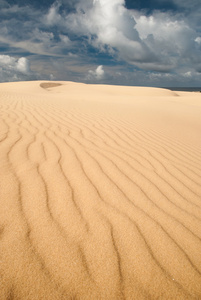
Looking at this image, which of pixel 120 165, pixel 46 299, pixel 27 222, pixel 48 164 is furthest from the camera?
pixel 120 165

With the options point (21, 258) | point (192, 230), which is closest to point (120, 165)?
point (192, 230)

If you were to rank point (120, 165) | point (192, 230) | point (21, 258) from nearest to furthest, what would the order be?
point (21, 258) → point (192, 230) → point (120, 165)

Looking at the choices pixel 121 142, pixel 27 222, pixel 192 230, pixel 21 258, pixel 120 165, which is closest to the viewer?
pixel 21 258

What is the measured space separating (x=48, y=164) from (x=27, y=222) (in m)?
0.84

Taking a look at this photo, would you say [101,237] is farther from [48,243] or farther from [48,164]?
[48,164]

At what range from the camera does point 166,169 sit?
2.25 metres

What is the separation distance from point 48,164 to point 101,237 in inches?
42.8

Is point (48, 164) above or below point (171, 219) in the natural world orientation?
above

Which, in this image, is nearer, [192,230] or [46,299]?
[46,299]

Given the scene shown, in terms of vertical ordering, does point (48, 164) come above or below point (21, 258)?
above

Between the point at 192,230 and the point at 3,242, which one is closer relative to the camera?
the point at 3,242

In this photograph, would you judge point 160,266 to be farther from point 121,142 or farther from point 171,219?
point 121,142

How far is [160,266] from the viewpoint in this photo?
3.44 ft

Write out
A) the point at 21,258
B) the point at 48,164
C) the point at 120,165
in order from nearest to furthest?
the point at 21,258
the point at 48,164
the point at 120,165
